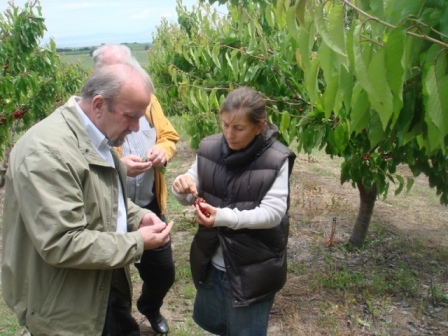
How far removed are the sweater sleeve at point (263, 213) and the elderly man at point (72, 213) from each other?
30 centimetres

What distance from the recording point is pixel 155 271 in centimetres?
277

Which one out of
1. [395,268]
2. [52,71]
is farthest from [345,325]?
[52,71]

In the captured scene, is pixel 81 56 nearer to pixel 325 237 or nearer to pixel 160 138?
pixel 325 237

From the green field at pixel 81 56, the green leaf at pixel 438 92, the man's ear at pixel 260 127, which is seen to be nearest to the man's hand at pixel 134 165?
the man's ear at pixel 260 127

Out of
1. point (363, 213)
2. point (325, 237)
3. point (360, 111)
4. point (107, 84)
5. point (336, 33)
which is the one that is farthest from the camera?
point (325, 237)

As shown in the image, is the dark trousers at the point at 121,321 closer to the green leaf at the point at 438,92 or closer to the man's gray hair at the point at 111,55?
the man's gray hair at the point at 111,55

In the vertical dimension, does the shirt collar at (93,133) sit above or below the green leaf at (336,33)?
below

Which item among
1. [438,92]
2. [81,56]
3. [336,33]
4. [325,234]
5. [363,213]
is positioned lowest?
[81,56]

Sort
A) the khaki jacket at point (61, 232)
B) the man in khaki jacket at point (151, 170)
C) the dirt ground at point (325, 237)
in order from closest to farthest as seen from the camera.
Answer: the khaki jacket at point (61, 232) → the man in khaki jacket at point (151, 170) → the dirt ground at point (325, 237)

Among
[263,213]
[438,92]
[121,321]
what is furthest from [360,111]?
[121,321]

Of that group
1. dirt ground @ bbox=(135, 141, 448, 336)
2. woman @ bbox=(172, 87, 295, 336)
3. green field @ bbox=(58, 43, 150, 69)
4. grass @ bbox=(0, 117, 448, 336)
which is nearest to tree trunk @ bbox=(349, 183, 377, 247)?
grass @ bbox=(0, 117, 448, 336)

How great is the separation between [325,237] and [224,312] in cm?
275

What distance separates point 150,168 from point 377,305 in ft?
6.78

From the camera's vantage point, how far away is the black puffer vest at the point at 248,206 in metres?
1.96
